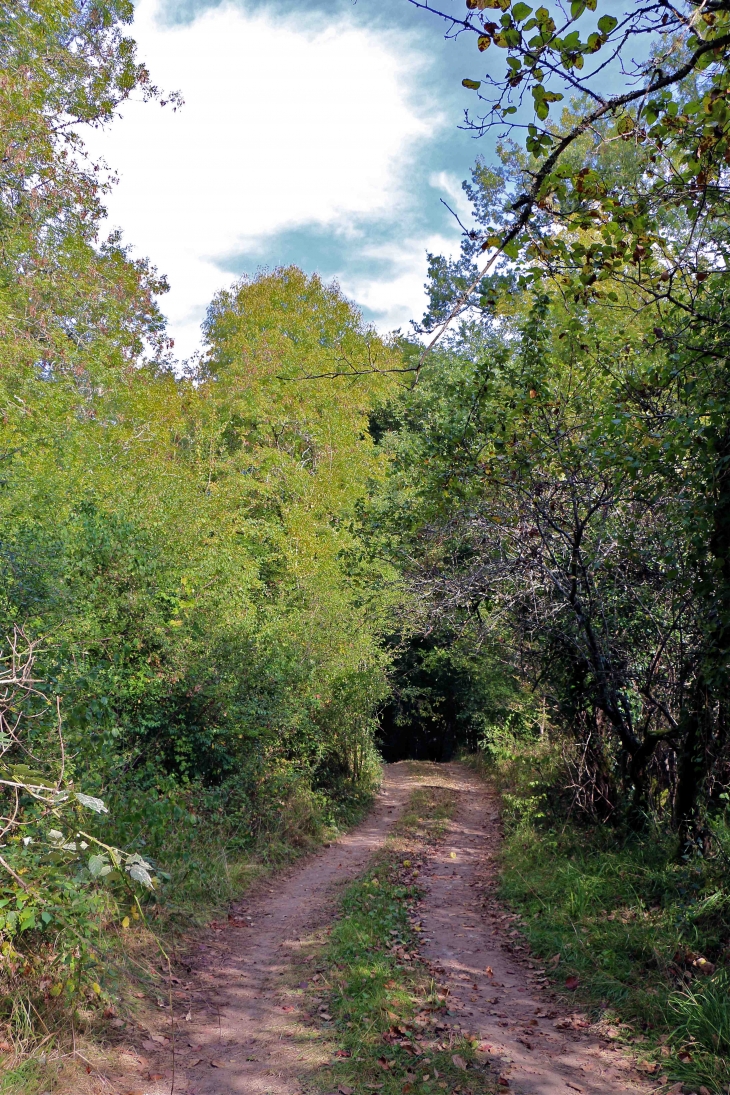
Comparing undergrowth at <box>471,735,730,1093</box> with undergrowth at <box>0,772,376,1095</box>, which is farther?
undergrowth at <box>471,735,730,1093</box>

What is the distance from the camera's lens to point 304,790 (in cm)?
1201

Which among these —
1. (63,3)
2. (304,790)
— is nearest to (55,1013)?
(304,790)

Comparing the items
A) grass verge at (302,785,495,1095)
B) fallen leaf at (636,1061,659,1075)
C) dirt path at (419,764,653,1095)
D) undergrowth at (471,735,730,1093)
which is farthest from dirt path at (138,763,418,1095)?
undergrowth at (471,735,730,1093)

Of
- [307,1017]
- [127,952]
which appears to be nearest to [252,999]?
[307,1017]

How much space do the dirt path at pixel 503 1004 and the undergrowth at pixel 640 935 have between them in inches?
8.5

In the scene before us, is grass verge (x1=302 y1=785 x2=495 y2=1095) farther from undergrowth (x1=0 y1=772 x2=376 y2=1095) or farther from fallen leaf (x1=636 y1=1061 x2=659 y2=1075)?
undergrowth (x1=0 y1=772 x2=376 y2=1095)

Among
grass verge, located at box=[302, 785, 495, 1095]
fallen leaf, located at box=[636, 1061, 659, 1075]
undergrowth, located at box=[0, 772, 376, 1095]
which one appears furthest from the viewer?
fallen leaf, located at box=[636, 1061, 659, 1075]

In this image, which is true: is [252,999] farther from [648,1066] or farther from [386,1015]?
[648,1066]

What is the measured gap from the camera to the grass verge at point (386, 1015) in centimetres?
409

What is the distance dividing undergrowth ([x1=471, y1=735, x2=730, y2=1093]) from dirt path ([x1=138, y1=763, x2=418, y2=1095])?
215 cm

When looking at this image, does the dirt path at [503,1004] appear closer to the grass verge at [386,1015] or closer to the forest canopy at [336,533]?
the grass verge at [386,1015]

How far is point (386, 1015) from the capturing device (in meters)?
4.81

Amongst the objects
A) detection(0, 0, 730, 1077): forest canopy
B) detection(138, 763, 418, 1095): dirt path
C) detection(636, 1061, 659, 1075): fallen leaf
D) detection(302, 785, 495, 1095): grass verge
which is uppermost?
detection(0, 0, 730, 1077): forest canopy

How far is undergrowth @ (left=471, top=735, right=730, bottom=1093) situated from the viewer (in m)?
4.30
